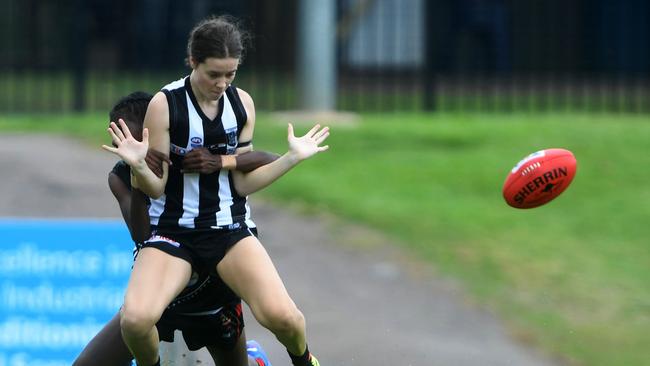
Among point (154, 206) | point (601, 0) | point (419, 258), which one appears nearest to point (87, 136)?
point (419, 258)

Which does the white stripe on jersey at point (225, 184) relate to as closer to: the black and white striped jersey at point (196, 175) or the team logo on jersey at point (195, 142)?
the black and white striped jersey at point (196, 175)

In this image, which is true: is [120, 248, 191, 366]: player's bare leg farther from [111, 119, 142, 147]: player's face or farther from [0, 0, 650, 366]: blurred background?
[0, 0, 650, 366]: blurred background

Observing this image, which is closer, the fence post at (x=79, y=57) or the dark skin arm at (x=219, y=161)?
the dark skin arm at (x=219, y=161)

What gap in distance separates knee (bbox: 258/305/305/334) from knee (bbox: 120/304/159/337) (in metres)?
0.49

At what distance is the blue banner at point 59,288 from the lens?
371 inches

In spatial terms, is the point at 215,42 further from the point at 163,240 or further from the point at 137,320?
the point at 137,320

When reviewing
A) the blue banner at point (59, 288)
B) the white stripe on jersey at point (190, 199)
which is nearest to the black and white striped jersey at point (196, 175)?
the white stripe on jersey at point (190, 199)

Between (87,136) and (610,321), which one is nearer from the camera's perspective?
(610,321)

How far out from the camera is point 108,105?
1658cm

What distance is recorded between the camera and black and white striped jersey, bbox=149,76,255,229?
638cm

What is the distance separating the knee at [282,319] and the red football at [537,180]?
1.57 metres

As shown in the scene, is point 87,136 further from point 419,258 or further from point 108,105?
point 419,258

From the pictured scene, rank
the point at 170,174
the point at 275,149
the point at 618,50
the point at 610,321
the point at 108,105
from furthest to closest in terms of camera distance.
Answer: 1. the point at 618,50
2. the point at 108,105
3. the point at 275,149
4. the point at 610,321
5. the point at 170,174

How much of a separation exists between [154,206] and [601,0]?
14962 millimetres
